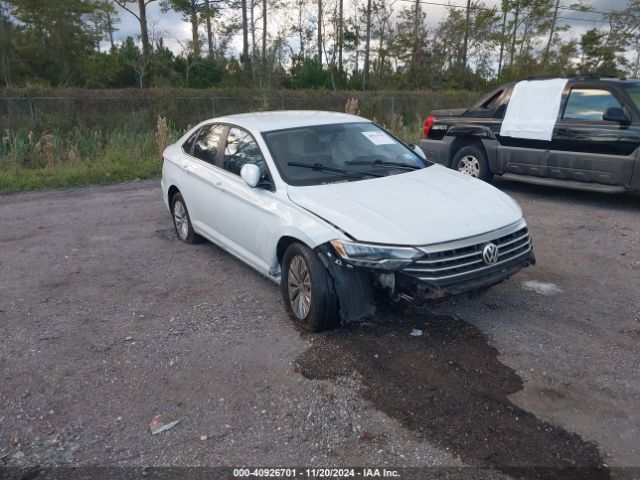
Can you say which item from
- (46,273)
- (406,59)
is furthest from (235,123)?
(406,59)

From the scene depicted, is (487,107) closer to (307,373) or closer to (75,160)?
(307,373)

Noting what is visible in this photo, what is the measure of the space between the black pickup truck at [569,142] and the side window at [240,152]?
4939mm

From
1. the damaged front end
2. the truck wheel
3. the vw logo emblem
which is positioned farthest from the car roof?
the truck wheel

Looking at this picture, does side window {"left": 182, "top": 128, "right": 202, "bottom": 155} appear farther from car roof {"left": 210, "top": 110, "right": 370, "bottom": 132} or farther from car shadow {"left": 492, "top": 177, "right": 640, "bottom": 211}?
car shadow {"left": 492, "top": 177, "right": 640, "bottom": 211}

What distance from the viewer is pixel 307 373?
3566 mm

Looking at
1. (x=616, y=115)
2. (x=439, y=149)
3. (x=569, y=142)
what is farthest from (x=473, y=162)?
(x=616, y=115)

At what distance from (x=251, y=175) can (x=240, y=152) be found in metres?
0.75

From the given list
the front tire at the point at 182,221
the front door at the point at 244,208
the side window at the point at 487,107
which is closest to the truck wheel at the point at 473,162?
the side window at the point at 487,107

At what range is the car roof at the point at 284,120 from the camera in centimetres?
510

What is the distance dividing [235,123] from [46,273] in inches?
96.9

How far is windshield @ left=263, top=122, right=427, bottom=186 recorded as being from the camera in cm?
459

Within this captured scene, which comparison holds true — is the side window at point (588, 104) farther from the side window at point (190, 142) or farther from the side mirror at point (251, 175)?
the side mirror at point (251, 175)

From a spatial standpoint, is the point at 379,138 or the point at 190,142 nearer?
the point at 379,138

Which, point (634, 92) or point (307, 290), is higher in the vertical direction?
point (634, 92)
